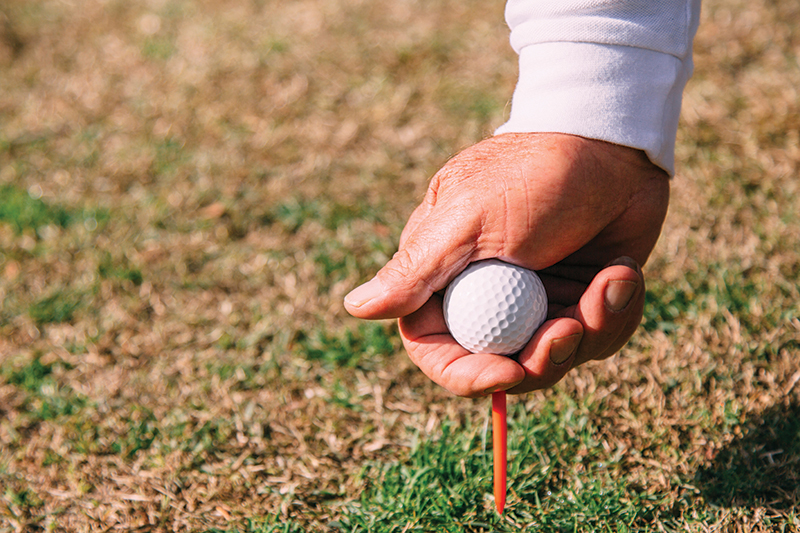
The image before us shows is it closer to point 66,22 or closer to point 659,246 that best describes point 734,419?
point 659,246

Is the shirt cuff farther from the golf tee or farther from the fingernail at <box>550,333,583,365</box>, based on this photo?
the golf tee

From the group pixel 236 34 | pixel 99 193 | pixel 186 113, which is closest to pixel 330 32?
pixel 236 34

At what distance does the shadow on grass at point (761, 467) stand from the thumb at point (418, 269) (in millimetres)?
1187

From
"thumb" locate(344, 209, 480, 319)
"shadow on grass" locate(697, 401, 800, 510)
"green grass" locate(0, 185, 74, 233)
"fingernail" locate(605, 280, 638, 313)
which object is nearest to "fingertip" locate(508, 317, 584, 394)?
"fingernail" locate(605, 280, 638, 313)

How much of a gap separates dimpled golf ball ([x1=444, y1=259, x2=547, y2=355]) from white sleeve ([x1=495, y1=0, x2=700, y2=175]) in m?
0.51

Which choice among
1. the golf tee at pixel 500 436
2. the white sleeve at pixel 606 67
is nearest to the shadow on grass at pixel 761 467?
the golf tee at pixel 500 436

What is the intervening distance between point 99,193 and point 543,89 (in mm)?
3009

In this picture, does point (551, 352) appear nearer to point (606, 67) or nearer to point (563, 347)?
point (563, 347)

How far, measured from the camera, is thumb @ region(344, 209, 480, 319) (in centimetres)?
199

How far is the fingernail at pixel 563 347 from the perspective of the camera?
188cm

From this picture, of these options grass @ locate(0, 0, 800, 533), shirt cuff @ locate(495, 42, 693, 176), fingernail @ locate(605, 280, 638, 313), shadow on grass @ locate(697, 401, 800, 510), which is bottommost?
shadow on grass @ locate(697, 401, 800, 510)

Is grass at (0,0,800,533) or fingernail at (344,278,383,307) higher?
fingernail at (344,278,383,307)

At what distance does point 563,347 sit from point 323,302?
1547 mm

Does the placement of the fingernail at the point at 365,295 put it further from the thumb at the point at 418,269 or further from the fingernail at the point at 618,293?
the fingernail at the point at 618,293
